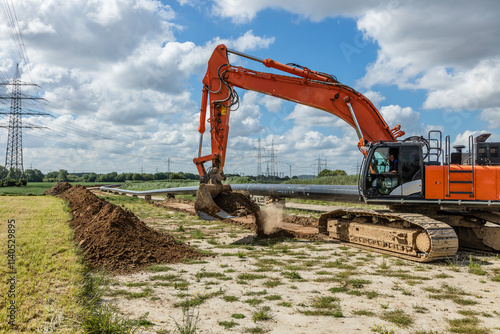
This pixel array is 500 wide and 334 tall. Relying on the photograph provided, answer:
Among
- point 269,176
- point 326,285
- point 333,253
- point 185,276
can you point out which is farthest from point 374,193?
point 269,176

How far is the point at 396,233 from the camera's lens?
1008 centimetres

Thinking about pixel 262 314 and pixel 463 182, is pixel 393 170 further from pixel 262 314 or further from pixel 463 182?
pixel 262 314

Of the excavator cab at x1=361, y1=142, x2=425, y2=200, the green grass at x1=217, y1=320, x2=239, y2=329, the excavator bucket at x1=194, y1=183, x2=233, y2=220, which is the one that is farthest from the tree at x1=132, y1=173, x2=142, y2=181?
the green grass at x1=217, y1=320, x2=239, y2=329

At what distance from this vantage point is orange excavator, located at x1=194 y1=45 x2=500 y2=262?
31.8 feet

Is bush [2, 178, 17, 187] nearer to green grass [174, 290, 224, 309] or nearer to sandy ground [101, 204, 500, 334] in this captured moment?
sandy ground [101, 204, 500, 334]

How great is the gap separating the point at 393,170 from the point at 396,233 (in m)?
1.81

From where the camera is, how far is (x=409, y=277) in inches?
311

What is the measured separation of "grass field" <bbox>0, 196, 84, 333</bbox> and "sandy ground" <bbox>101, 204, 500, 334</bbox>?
0.86 metres

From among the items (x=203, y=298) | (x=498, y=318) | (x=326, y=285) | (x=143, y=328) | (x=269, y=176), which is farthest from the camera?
(x=269, y=176)

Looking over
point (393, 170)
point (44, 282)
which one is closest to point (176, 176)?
point (393, 170)

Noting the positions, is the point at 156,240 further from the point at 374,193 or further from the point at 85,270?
the point at 374,193

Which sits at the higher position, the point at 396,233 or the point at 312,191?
the point at 312,191

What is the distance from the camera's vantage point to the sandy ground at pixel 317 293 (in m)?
5.36

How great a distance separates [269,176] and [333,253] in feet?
181
